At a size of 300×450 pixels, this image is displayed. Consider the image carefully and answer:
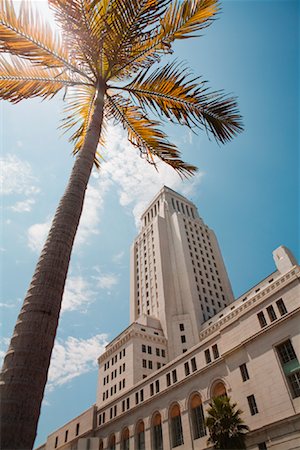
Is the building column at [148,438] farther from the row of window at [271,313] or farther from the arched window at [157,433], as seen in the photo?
the row of window at [271,313]

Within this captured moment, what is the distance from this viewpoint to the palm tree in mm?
20391

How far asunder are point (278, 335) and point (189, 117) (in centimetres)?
2047

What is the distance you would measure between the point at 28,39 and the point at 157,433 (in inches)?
1490

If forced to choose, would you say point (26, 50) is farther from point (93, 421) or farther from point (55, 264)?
point (93, 421)

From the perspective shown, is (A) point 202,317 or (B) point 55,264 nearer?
(B) point 55,264

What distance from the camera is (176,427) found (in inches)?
1223

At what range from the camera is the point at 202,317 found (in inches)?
2532

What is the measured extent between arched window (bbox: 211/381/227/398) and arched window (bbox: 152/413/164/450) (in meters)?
9.68

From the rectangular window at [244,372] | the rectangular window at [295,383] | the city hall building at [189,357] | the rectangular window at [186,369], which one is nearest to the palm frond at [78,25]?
the city hall building at [189,357]

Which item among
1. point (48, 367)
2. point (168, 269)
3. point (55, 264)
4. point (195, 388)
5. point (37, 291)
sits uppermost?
point (168, 269)

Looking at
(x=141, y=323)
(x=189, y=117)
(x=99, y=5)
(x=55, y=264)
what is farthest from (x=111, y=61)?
(x=141, y=323)

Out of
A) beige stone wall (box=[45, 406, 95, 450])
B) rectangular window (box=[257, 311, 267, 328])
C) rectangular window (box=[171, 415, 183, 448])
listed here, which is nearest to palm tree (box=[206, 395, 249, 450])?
rectangular window (box=[257, 311, 267, 328])

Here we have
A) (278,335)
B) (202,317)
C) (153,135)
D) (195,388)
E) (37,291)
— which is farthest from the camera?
(202,317)

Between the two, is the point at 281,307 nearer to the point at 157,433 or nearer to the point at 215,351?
the point at 215,351
